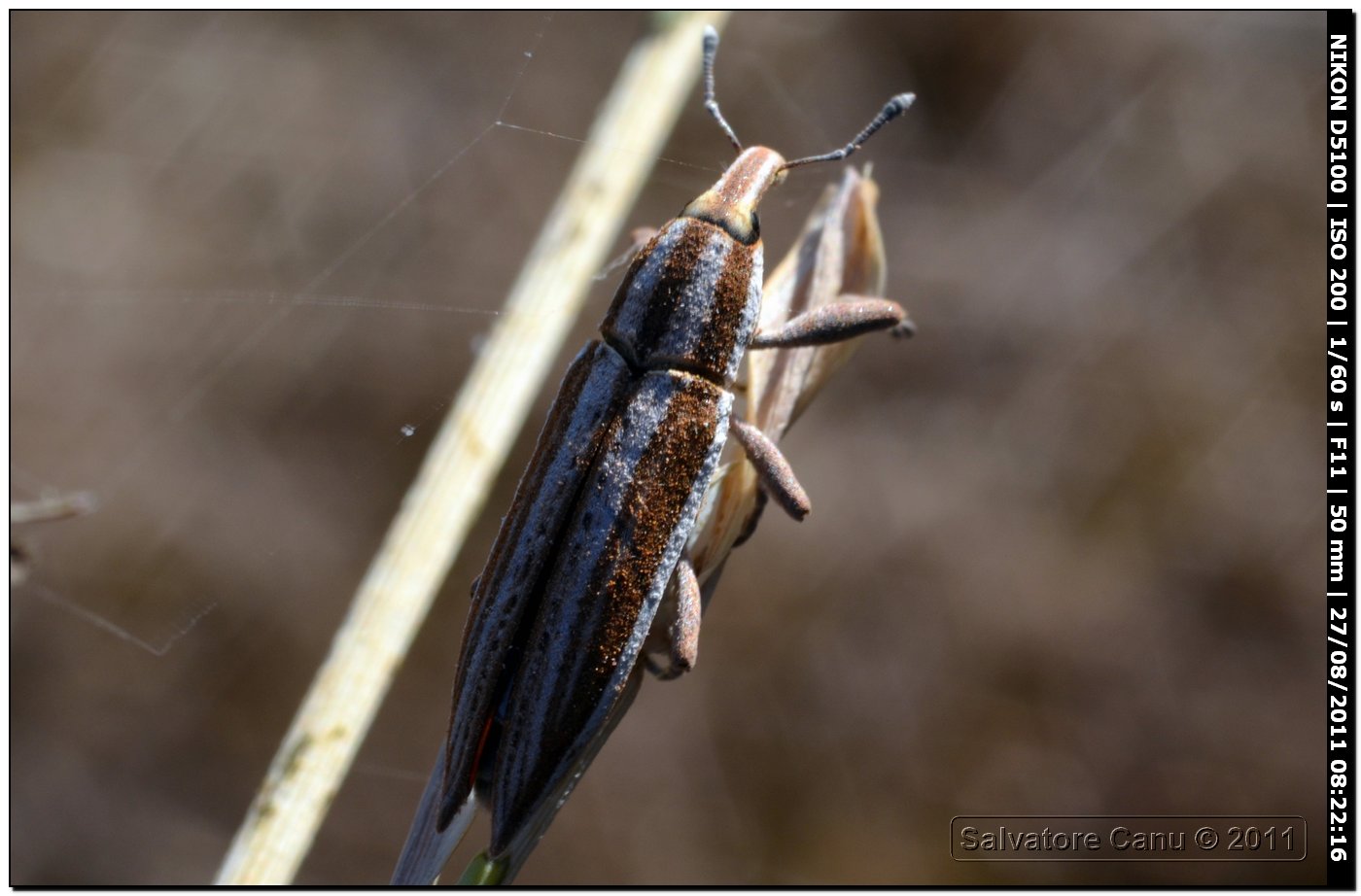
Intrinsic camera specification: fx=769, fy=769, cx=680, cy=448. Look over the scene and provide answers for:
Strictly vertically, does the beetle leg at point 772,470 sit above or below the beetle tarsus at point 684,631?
above

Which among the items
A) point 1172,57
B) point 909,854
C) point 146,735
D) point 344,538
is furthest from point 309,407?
point 1172,57

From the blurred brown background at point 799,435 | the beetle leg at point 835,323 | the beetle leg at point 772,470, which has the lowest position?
the blurred brown background at point 799,435

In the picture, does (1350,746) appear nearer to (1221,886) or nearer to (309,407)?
(1221,886)

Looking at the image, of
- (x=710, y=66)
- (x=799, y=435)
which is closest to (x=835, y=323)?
(x=710, y=66)

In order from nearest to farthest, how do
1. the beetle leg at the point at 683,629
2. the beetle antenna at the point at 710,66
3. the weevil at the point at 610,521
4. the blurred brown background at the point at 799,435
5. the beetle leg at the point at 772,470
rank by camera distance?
the weevil at the point at 610,521 < the beetle leg at the point at 683,629 < the beetle leg at the point at 772,470 < the beetle antenna at the point at 710,66 < the blurred brown background at the point at 799,435

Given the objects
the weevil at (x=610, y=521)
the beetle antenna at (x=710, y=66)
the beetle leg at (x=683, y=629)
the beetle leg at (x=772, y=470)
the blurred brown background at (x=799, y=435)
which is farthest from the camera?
the blurred brown background at (x=799, y=435)

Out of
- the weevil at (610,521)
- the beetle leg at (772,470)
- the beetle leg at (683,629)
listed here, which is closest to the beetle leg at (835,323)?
the weevil at (610,521)

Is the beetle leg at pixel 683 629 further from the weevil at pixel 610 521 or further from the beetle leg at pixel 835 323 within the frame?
the beetle leg at pixel 835 323

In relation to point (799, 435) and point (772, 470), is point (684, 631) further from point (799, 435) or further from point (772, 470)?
point (799, 435)

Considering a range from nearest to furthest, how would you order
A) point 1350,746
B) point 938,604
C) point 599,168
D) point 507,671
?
point 507,671 → point 599,168 → point 1350,746 → point 938,604
